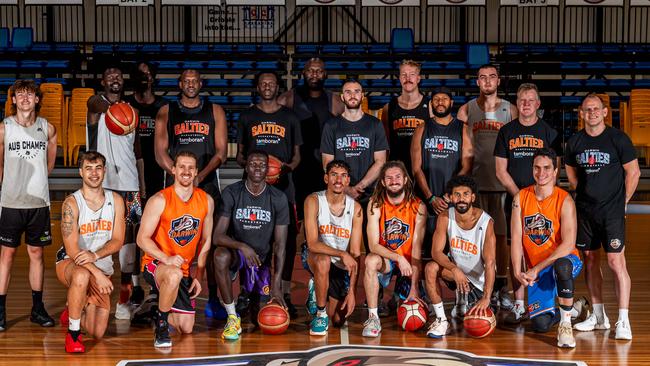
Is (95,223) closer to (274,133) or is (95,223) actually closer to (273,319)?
(273,319)

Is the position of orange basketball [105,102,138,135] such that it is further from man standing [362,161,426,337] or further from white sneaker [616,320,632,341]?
white sneaker [616,320,632,341]

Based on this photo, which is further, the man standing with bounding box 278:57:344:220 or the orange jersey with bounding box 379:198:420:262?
the man standing with bounding box 278:57:344:220

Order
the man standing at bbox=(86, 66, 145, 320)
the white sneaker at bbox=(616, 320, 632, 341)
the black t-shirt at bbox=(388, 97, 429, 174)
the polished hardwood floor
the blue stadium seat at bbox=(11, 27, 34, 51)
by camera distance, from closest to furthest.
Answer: the polished hardwood floor, the white sneaker at bbox=(616, 320, 632, 341), the man standing at bbox=(86, 66, 145, 320), the black t-shirt at bbox=(388, 97, 429, 174), the blue stadium seat at bbox=(11, 27, 34, 51)

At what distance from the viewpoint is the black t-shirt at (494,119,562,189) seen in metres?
6.18

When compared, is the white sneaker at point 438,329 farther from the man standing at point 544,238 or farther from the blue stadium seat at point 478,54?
the blue stadium seat at point 478,54

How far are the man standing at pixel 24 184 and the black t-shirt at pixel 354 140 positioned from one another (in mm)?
1986

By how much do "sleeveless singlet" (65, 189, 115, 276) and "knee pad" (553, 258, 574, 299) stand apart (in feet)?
9.62

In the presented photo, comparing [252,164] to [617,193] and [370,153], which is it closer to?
[370,153]

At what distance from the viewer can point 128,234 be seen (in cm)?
631

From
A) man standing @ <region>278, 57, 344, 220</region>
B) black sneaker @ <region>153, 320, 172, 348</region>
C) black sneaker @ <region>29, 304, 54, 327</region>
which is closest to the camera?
black sneaker @ <region>153, 320, 172, 348</region>

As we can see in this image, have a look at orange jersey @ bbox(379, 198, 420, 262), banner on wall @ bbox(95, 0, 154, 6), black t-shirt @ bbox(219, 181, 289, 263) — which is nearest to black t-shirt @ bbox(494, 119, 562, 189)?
orange jersey @ bbox(379, 198, 420, 262)

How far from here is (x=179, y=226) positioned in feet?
18.9

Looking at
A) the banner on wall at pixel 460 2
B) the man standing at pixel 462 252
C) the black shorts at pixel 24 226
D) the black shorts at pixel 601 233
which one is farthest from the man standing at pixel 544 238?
the banner on wall at pixel 460 2

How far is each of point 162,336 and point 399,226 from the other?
177 cm
